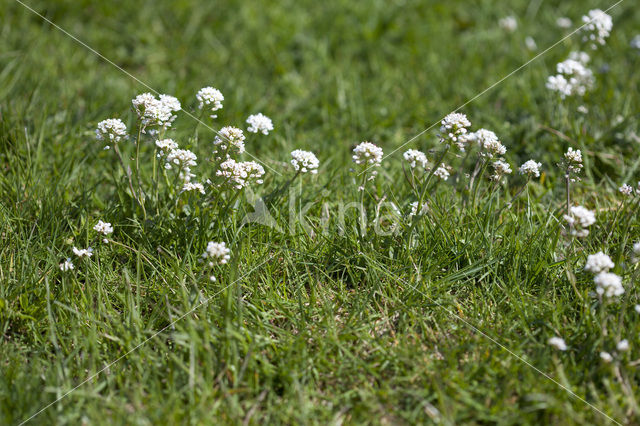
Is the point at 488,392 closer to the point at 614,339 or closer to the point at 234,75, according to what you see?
the point at 614,339

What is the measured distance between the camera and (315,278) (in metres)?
2.67

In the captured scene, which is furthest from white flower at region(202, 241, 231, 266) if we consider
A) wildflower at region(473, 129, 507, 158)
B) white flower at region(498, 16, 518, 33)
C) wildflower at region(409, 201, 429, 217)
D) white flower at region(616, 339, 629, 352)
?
white flower at region(498, 16, 518, 33)

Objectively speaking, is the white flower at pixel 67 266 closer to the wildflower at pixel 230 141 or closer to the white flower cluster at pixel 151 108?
the white flower cluster at pixel 151 108

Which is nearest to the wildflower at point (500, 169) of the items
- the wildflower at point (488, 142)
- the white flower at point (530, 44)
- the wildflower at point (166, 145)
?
the wildflower at point (488, 142)

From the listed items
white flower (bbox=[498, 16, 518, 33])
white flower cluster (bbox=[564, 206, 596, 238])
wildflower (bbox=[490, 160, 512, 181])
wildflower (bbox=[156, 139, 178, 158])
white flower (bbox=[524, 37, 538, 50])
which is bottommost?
white flower cluster (bbox=[564, 206, 596, 238])

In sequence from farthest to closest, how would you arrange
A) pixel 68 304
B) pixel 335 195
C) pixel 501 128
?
pixel 501 128, pixel 335 195, pixel 68 304

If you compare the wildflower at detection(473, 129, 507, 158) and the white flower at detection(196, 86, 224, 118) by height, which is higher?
the white flower at detection(196, 86, 224, 118)

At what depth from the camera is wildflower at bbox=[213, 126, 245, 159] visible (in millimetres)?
2664

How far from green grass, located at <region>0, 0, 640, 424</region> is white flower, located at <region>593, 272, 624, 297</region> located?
0.34ft

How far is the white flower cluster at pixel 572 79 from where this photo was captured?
10.8 ft

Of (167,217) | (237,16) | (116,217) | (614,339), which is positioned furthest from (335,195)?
(237,16)

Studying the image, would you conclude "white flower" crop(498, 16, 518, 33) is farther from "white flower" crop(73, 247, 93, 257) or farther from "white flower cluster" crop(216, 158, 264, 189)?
"white flower" crop(73, 247, 93, 257)

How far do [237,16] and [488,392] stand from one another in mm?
4204

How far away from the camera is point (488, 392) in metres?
2.10
